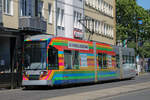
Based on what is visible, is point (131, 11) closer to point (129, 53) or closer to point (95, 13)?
point (95, 13)

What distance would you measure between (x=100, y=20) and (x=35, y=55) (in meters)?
26.6

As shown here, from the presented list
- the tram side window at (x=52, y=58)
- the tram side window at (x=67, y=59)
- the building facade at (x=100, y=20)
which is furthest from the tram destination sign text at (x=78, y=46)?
the building facade at (x=100, y=20)

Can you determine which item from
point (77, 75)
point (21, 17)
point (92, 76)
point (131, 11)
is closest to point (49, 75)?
point (77, 75)

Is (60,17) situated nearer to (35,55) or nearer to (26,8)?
(26,8)

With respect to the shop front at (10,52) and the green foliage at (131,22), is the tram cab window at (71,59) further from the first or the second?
the green foliage at (131,22)

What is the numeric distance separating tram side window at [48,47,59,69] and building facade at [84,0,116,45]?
64.1 feet

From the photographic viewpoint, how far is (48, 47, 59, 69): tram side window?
20969 mm

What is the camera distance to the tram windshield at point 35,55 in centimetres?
2092

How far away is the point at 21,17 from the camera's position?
91.0 feet

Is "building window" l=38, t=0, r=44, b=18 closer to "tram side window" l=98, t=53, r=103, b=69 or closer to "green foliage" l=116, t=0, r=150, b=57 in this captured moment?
"tram side window" l=98, t=53, r=103, b=69

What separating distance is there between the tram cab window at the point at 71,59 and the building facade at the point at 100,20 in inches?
674

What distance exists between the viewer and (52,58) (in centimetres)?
2109

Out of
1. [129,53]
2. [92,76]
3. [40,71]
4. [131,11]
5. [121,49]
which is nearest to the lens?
[40,71]

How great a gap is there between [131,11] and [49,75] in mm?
50894
